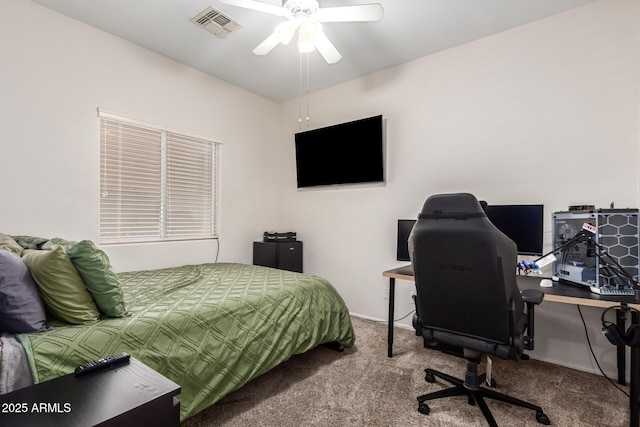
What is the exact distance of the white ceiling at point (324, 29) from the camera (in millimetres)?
2291

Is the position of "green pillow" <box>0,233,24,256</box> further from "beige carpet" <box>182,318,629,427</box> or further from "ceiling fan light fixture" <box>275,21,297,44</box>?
"ceiling fan light fixture" <box>275,21,297,44</box>

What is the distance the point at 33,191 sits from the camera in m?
2.27

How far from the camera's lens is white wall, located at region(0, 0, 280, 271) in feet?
7.22

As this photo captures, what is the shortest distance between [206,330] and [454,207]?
149 cm

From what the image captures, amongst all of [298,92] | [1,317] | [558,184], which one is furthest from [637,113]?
[1,317]

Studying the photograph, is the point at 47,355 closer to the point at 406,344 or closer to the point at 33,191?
the point at 33,191

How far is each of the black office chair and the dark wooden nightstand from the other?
1.32 meters

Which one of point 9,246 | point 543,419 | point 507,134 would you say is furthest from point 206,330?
point 507,134

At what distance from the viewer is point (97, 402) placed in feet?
2.86

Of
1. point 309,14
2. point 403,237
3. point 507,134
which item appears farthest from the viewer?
point 403,237

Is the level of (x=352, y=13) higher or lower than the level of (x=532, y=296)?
higher

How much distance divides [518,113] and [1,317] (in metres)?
3.49

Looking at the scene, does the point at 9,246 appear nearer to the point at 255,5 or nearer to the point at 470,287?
the point at 255,5

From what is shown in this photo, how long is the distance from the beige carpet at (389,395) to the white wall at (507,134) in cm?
43
